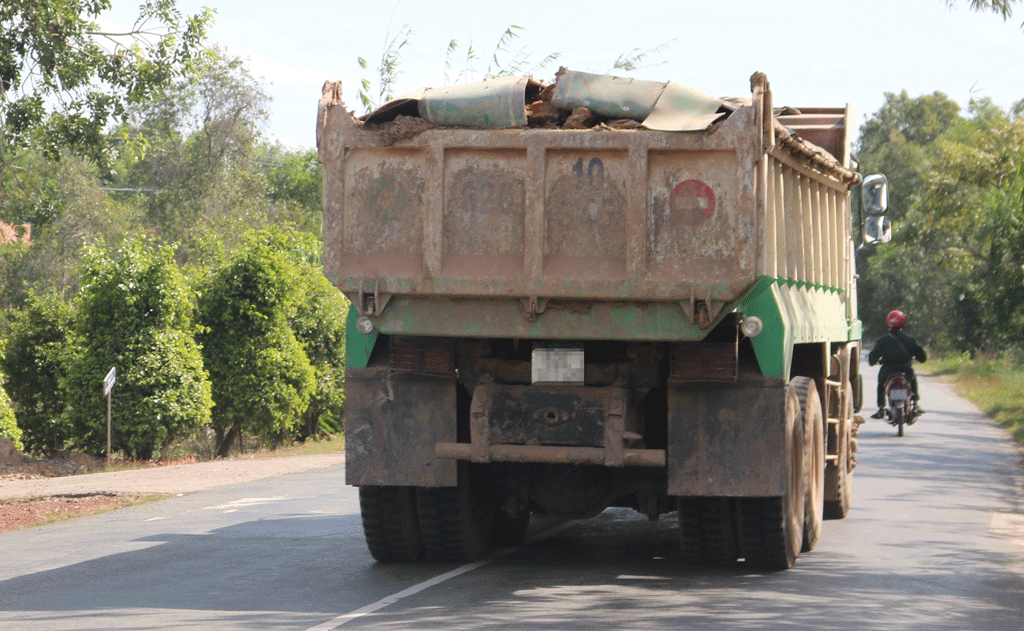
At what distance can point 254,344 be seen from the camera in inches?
990

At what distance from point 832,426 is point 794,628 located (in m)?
4.69

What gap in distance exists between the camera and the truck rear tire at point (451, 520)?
9008mm

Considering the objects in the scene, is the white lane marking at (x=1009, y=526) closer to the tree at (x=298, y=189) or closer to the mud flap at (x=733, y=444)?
the mud flap at (x=733, y=444)

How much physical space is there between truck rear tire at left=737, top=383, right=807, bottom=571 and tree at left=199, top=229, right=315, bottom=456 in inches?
670

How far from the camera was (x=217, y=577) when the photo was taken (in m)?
8.86

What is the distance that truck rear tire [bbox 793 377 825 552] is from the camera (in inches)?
367

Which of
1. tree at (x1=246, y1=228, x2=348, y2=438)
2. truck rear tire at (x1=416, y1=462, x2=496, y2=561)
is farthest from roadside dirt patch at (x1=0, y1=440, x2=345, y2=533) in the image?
truck rear tire at (x1=416, y1=462, x2=496, y2=561)

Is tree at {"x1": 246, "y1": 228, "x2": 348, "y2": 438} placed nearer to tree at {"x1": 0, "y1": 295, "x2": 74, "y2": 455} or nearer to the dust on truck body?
tree at {"x1": 0, "y1": 295, "x2": 74, "y2": 455}

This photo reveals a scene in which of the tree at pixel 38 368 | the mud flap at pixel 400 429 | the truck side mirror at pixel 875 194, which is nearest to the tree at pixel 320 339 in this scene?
the tree at pixel 38 368

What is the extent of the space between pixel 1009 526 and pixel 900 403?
9118 millimetres

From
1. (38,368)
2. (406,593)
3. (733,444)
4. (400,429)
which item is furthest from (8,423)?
(733,444)

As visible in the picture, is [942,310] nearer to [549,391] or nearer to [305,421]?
[305,421]

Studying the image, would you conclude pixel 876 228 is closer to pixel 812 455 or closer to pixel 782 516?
pixel 812 455

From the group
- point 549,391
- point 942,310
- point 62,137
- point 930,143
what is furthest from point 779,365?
point 930,143
